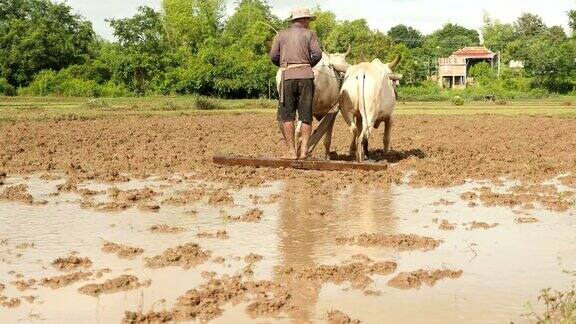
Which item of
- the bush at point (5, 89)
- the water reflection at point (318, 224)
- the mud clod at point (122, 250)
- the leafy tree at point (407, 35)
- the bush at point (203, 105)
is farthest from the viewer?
the leafy tree at point (407, 35)

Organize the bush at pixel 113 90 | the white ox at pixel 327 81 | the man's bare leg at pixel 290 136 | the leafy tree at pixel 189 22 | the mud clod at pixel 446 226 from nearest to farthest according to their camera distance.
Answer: the mud clod at pixel 446 226 < the man's bare leg at pixel 290 136 < the white ox at pixel 327 81 < the bush at pixel 113 90 < the leafy tree at pixel 189 22

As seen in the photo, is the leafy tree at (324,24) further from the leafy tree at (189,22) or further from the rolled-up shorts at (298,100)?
the rolled-up shorts at (298,100)

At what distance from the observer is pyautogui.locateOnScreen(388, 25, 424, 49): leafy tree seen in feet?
339

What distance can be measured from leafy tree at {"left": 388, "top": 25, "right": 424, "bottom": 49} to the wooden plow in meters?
93.8

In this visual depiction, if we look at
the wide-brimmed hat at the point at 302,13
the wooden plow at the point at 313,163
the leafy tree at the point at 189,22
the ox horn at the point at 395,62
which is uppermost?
the leafy tree at the point at 189,22

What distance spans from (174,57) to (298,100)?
44047mm

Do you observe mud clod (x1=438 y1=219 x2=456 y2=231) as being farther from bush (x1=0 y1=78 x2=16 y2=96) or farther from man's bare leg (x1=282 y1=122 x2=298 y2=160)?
bush (x1=0 y1=78 x2=16 y2=96)

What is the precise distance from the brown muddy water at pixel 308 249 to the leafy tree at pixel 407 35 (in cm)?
9683

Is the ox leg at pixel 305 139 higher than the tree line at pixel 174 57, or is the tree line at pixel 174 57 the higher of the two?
the tree line at pixel 174 57

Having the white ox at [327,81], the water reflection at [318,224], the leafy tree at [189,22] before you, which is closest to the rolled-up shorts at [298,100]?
the white ox at [327,81]

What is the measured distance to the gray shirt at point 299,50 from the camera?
32.5 feet

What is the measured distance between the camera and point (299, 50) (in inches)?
391

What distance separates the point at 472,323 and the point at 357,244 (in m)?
1.96

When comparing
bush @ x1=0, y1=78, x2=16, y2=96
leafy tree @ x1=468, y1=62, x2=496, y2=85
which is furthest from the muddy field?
leafy tree @ x1=468, y1=62, x2=496, y2=85
